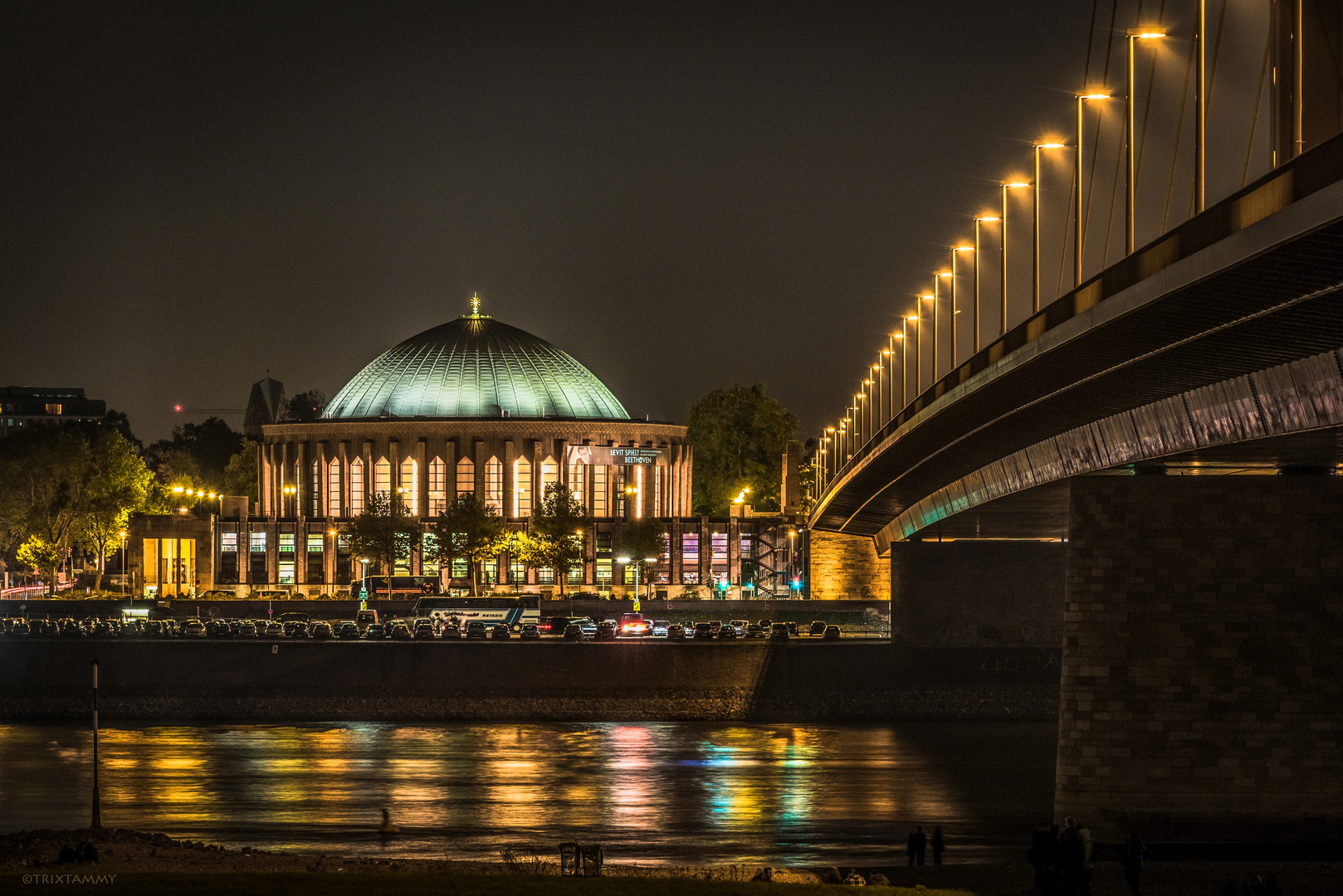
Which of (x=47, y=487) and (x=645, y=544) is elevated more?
(x=47, y=487)

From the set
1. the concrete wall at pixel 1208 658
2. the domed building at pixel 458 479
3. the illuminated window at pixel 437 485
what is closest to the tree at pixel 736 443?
the domed building at pixel 458 479

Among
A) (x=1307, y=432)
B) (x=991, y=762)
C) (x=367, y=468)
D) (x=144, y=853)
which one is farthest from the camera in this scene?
(x=367, y=468)

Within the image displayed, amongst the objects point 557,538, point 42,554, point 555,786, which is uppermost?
point 557,538

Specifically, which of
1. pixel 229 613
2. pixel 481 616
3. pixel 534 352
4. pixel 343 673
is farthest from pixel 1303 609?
pixel 534 352

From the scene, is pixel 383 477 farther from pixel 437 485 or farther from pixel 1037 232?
pixel 1037 232

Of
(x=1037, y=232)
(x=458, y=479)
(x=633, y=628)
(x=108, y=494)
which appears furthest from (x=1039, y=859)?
(x=458, y=479)

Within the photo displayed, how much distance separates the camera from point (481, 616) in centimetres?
10181

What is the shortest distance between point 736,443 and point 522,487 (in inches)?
869

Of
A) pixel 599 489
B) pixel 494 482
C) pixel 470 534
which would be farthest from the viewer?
pixel 599 489

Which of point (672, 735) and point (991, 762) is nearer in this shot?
point (991, 762)

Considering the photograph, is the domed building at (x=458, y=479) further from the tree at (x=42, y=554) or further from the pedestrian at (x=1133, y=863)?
the pedestrian at (x=1133, y=863)

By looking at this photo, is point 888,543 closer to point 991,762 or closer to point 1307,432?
point 991,762

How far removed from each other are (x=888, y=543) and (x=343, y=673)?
89.1ft

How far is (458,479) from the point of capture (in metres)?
143
